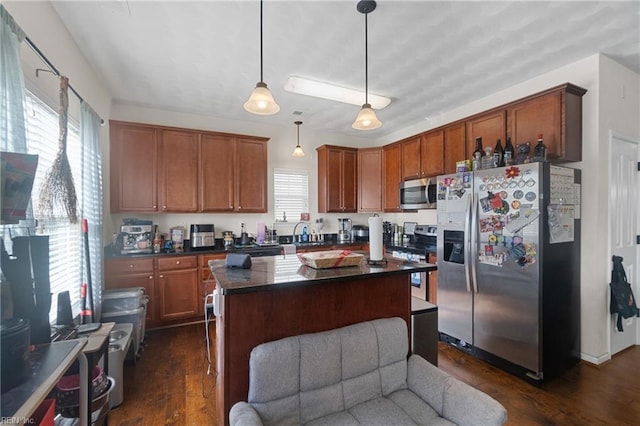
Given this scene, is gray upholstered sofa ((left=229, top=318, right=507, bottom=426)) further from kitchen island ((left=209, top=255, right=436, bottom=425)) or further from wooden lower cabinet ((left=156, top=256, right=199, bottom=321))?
wooden lower cabinet ((left=156, top=256, right=199, bottom=321))

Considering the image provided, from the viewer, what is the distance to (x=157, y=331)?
3.51m

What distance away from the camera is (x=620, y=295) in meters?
2.61

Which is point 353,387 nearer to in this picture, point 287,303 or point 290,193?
point 287,303

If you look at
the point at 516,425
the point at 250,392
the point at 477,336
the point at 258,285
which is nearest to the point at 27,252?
A: the point at 258,285

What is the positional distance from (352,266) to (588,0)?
2498 millimetres

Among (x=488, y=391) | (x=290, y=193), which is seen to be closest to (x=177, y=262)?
(x=290, y=193)

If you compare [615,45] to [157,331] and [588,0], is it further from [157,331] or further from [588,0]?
[157,331]

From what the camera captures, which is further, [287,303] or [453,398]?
[287,303]

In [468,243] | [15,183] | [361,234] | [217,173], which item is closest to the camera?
[15,183]

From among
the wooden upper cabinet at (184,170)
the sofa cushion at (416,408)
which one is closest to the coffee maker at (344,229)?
the wooden upper cabinet at (184,170)

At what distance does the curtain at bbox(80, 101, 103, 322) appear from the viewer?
2402mm

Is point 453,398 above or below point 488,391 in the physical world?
above

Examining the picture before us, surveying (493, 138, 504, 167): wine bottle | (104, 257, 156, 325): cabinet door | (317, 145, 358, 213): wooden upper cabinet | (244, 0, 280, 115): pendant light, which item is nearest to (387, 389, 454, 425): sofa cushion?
(244, 0, 280, 115): pendant light

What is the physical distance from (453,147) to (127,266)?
14.1ft
